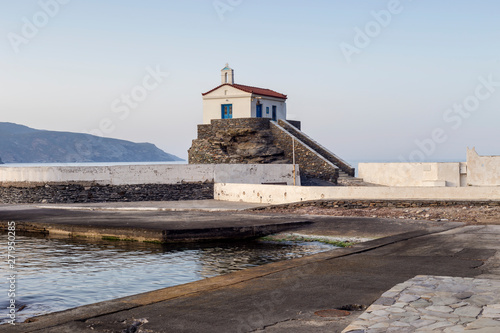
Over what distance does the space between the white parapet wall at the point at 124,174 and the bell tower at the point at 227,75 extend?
16190mm

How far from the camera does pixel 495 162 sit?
27.7 metres

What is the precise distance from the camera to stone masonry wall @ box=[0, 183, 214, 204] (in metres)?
26.6

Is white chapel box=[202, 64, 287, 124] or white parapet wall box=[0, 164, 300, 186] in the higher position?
white chapel box=[202, 64, 287, 124]

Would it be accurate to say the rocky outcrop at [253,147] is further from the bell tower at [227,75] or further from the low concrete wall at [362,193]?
the low concrete wall at [362,193]

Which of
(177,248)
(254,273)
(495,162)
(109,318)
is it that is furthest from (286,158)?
(109,318)

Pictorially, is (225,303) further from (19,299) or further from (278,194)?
(278,194)

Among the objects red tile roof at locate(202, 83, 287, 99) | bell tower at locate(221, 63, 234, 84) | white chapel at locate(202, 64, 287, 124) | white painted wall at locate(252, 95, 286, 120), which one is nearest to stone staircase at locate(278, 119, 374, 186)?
white painted wall at locate(252, 95, 286, 120)

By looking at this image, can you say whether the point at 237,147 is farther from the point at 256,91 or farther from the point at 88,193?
the point at 88,193

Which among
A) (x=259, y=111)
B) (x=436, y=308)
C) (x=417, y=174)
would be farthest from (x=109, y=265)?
(x=259, y=111)

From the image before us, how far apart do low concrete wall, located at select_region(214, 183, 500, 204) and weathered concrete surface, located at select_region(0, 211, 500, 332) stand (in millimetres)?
9300

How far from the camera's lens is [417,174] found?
96.0ft

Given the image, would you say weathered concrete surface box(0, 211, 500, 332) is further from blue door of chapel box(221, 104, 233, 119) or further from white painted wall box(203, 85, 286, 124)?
blue door of chapel box(221, 104, 233, 119)

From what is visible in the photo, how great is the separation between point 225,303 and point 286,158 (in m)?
32.7

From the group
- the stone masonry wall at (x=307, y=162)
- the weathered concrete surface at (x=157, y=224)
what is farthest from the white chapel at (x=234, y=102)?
the weathered concrete surface at (x=157, y=224)
